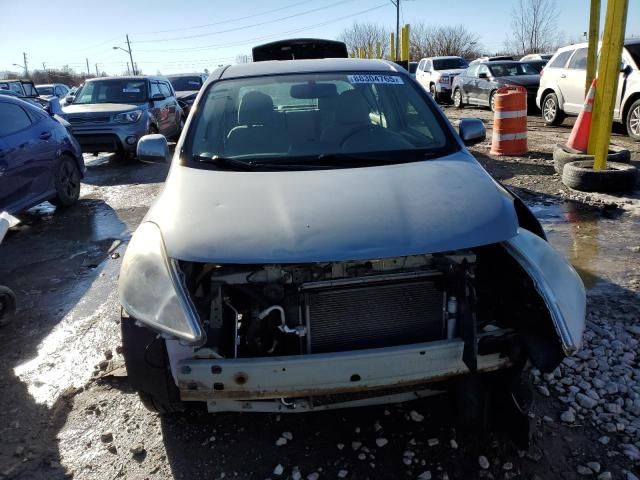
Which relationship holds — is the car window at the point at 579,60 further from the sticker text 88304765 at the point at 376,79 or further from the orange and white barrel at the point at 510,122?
the sticker text 88304765 at the point at 376,79

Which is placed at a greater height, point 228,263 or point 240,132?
point 240,132

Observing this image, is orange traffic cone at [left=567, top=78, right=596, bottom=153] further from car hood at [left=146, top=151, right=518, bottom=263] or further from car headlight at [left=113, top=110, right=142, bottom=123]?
car headlight at [left=113, top=110, right=142, bottom=123]

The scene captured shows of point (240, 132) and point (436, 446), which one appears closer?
point (436, 446)

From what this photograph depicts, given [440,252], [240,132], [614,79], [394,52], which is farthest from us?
[394,52]

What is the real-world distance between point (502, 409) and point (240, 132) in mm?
2212

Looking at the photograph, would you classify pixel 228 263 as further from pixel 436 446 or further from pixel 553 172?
pixel 553 172

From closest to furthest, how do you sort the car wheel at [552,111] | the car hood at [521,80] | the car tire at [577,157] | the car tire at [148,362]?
the car tire at [148,362]
the car tire at [577,157]
the car wheel at [552,111]
the car hood at [521,80]

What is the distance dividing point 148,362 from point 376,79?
8.24 ft

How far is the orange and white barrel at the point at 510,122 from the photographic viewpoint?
8.98m

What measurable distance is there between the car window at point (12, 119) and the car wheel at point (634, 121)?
987cm

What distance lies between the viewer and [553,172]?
8.01m

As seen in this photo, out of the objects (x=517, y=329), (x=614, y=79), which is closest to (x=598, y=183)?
(x=614, y=79)

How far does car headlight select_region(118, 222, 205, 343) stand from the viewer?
2.05 m

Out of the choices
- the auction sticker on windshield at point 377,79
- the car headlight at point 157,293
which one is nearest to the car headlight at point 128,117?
the auction sticker on windshield at point 377,79
